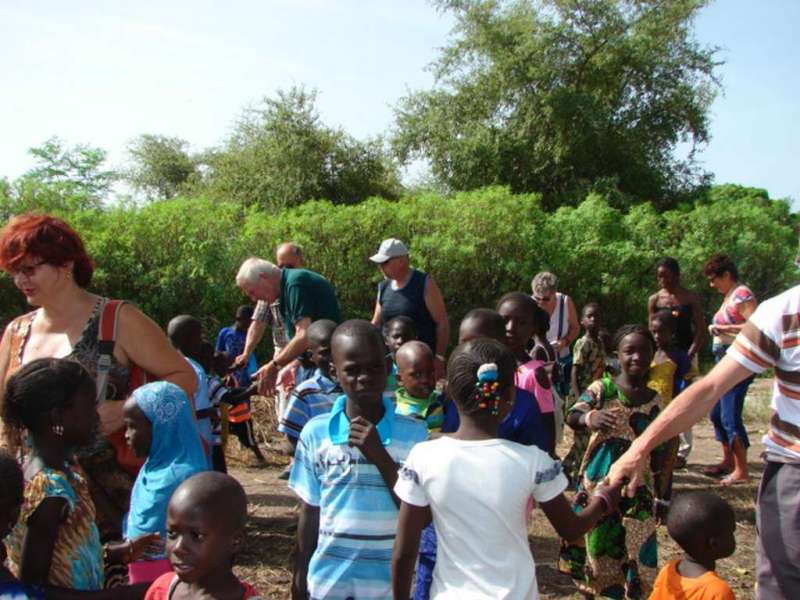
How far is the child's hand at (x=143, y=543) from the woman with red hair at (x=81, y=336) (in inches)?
10.6

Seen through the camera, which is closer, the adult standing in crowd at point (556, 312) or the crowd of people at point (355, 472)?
the crowd of people at point (355, 472)

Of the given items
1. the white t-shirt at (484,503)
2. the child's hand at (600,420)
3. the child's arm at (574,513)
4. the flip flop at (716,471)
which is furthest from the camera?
the flip flop at (716,471)

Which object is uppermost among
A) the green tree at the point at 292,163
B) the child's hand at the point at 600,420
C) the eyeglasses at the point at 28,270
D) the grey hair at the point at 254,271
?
the green tree at the point at 292,163

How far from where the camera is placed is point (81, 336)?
10.8ft

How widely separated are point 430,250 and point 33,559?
1084cm

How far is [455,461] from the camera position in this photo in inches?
98.0

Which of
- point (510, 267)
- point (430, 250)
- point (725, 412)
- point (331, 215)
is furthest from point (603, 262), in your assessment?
point (725, 412)

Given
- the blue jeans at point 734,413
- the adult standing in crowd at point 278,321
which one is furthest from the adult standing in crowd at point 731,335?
the adult standing in crowd at point 278,321

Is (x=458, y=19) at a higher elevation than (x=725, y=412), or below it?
higher

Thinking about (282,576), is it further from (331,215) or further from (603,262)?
(603,262)

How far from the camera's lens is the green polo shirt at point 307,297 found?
5.87 m

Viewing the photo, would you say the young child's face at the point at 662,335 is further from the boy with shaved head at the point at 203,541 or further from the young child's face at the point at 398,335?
the boy with shaved head at the point at 203,541

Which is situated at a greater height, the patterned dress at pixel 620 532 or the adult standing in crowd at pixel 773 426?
the adult standing in crowd at pixel 773 426

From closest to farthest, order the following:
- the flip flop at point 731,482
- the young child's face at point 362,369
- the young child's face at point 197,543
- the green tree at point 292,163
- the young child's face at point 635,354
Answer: the young child's face at point 197,543 → the young child's face at point 362,369 → the young child's face at point 635,354 → the flip flop at point 731,482 → the green tree at point 292,163
